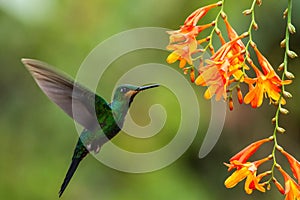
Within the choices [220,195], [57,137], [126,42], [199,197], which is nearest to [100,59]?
[126,42]

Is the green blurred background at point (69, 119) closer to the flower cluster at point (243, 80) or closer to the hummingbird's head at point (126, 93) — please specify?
the hummingbird's head at point (126, 93)

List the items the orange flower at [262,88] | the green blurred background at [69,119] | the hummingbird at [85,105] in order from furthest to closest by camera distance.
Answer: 1. the green blurred background at [69,119]
2. the hummingbird at [85,105]
3. the orange flower at [262,88]

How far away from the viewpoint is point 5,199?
2.71 m

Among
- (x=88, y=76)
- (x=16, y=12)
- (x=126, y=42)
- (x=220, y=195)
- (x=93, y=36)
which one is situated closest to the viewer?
(x=16, y=12)

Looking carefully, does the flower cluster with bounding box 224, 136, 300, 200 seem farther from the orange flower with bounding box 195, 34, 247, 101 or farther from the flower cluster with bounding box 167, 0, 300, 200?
the orange flower with bounding box 195, 34, 247, 101

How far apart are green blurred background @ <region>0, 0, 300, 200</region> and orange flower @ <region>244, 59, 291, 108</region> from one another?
1.34m

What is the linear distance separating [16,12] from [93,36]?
555mm

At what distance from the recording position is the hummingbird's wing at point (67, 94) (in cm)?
123

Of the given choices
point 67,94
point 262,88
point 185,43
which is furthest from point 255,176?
point 67,94

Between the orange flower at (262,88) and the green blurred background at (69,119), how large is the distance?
1340 millimetres

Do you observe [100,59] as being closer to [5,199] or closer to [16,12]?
[16,12]

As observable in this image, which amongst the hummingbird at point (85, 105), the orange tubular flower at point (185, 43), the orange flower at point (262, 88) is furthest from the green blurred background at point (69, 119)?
the orange flower at point (262, 88)

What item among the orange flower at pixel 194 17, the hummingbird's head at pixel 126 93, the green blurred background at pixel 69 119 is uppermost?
the orange flower at pixel 194 17

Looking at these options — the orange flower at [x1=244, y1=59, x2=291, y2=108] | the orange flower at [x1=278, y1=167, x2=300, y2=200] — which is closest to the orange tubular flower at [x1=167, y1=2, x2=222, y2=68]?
the orange flower at [x1=244, y1=59, x2=291, y2=108]
